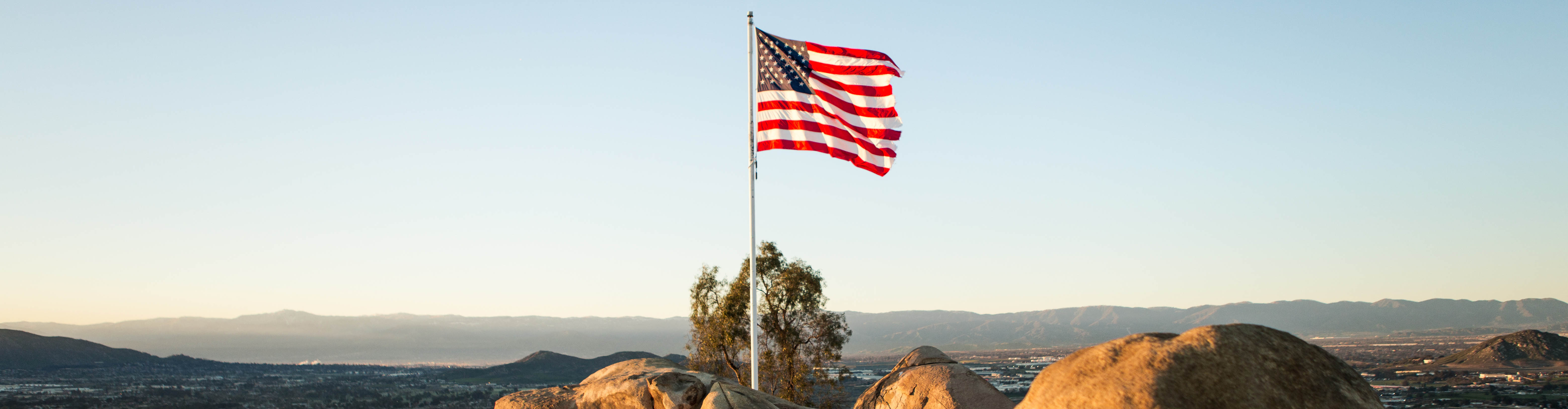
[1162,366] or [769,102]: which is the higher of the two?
[769,102]

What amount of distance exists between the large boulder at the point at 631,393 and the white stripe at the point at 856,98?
953 centimetres

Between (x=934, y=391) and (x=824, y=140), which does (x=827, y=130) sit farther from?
(x=934, y=391)

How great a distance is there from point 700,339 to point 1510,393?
640 feet

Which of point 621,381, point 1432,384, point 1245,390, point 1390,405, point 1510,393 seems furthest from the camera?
point 1432,384

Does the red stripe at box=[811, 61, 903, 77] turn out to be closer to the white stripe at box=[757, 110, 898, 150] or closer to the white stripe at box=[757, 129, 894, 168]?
the white stripe at box=[757, 110, 898, 150]

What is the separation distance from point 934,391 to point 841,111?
9151 mm

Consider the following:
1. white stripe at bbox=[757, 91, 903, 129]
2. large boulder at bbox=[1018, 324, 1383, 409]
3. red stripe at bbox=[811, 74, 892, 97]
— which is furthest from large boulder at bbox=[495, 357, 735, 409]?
large boulder at bbox=[1018, 324, 1383, 409]

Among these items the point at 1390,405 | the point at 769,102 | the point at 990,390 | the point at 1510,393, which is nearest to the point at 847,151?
the point at 769,102

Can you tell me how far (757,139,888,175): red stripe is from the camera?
90.7 ft

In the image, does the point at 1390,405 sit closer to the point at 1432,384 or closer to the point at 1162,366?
the point at 1432,384

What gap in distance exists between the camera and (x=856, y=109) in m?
27.9

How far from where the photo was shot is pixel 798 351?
4609 cm

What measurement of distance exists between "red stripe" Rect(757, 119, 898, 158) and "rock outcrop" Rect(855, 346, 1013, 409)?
680 centimetres

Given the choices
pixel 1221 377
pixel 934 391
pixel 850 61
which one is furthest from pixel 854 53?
A: pixel 1221 377
